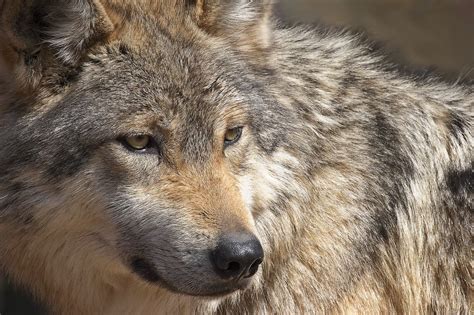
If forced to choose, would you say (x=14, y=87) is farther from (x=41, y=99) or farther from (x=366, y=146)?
(x=366, y=146)

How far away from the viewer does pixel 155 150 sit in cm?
436

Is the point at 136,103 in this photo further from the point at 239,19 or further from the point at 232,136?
the point at 239,19

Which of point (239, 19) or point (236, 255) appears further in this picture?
point (239, 19)

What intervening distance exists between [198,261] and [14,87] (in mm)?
1296

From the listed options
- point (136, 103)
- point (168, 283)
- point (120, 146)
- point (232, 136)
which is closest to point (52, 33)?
point (136, 103)

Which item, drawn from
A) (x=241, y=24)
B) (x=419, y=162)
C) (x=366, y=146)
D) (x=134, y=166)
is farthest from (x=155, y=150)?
(x=419, y=162)

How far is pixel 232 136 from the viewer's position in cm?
457

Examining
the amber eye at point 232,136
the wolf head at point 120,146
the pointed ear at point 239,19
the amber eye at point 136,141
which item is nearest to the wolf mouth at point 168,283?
the wolf head at point 120,146

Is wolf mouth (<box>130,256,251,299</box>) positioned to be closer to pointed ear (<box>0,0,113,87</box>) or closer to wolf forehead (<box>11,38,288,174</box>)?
wolf forehead (<box>11,38,288,174</box>)

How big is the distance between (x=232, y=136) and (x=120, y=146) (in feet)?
2.01

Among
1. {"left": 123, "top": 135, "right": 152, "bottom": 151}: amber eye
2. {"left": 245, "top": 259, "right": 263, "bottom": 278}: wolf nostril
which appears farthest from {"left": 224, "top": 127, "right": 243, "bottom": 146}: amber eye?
{"left": 245, "top": 259, "right": 263, "bottom": 278}: wolf nostril

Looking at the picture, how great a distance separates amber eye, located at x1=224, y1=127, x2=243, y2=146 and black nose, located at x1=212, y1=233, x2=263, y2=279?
63cm

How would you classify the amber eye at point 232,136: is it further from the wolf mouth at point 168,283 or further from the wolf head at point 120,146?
the wolf mouth at point 168,283

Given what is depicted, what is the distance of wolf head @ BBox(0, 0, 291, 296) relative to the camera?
4250 mm
